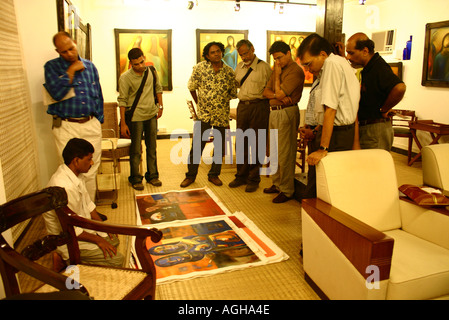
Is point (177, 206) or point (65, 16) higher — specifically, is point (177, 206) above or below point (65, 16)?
below

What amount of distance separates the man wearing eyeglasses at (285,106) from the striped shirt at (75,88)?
1745 millimetres

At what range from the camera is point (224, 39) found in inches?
286

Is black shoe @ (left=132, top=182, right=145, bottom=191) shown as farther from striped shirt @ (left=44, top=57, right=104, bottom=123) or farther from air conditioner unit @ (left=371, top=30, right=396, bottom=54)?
air conditioner unit @ (left=371, top=30, right=396, bottom=54)

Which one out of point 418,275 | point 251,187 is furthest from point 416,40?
point 418,275

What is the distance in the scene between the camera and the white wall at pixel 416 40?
212 inches

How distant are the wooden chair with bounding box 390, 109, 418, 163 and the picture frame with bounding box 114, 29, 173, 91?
4245 millimetres

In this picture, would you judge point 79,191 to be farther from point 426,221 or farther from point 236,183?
point 236,183

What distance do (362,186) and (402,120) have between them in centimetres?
426

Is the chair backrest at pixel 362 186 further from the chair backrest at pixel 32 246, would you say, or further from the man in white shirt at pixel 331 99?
the chair backrest at pixel 32 246

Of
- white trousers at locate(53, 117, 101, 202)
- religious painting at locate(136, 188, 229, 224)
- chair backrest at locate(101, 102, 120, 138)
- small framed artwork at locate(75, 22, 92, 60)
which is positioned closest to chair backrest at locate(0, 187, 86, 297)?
white trousers at locate(53, 117, 101, 202)

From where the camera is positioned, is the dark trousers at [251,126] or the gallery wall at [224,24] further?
the gallery wall at [224,24]

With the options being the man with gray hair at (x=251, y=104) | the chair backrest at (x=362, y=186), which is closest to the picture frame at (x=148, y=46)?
the man with gray hair at (x=251, y=104)
